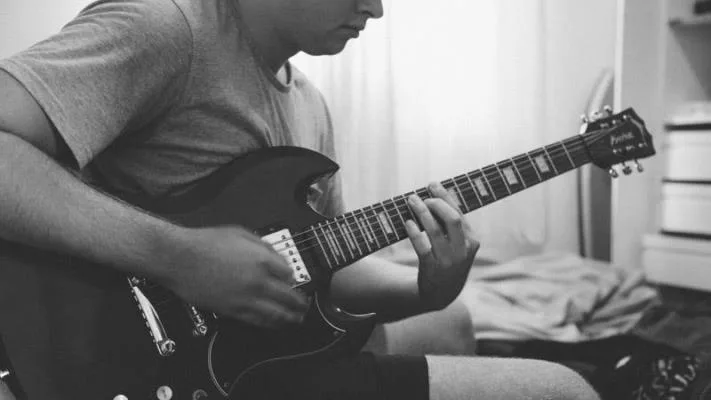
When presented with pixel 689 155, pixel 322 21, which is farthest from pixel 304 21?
pixel 689 155

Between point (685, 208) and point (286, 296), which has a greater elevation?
point (286, 296)

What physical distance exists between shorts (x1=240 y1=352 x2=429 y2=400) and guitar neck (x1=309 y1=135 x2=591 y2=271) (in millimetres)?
121

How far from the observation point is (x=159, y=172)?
32.8 inches

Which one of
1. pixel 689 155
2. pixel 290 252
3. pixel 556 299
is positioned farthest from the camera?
pixel 689 155

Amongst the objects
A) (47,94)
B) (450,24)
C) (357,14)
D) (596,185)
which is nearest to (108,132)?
(47,94)

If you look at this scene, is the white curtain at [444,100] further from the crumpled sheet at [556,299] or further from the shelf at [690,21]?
the shelf at [690,21]

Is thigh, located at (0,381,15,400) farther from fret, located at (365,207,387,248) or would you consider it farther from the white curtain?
the white curtain

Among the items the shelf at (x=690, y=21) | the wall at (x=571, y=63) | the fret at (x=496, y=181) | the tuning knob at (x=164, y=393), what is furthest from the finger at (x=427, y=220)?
the wall at (x=571, y=63)

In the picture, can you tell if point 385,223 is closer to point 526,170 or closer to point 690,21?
point 526,170

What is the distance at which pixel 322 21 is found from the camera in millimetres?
920

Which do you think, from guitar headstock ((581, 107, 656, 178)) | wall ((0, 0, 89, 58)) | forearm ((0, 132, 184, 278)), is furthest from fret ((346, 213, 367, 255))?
wall ((0, 0, 89, 58))

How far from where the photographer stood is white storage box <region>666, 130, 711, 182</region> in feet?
6.15

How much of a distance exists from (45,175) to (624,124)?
788 millimetres

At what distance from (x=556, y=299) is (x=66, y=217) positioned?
1393 millimetres
